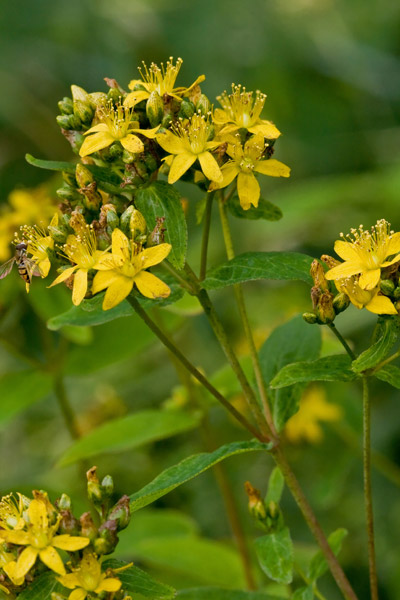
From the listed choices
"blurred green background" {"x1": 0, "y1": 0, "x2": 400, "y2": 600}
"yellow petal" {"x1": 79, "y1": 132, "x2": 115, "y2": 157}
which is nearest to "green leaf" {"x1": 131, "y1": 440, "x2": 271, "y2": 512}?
"yellow petal" {"x1": 79, "y1": 132, "x2": 115, "y2": 157}

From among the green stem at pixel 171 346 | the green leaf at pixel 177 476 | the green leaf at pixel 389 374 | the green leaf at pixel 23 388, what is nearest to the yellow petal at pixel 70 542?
the green leaf at pixel 177 476

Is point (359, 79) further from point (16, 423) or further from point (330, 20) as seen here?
point (16, 423)

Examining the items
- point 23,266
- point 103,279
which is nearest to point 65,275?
point 103,279

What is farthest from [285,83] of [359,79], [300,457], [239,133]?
[239,133]

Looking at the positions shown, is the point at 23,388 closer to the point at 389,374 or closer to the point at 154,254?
the point at 154,254

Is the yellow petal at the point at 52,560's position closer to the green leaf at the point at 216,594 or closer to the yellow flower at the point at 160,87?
Answer: the green leaf at the point at 216,594

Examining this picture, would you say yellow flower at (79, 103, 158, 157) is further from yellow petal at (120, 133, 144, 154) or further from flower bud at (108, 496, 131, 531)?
flower bud at (108, 496, 131, 531)
